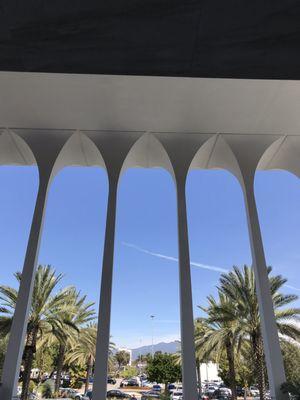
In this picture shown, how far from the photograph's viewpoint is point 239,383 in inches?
1107

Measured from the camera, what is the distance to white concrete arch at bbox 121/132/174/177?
12.6 m

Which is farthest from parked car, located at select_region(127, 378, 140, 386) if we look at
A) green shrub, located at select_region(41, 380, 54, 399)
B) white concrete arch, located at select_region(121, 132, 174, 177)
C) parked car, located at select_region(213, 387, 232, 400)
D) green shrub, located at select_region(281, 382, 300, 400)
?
green shrub, located at select_region(281, 382, 300, 400)

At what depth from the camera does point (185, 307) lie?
1041cm

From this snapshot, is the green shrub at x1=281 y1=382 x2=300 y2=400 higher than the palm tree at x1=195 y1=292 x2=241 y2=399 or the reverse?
the reverse

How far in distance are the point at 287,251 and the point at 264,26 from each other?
52.3 feet

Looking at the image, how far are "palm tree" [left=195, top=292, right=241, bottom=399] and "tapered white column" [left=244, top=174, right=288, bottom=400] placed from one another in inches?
260

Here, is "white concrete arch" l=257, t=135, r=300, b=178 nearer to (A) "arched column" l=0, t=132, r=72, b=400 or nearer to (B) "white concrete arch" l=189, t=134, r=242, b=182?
(B) "white concrete arch" l=189, t=134, r=242, b=182

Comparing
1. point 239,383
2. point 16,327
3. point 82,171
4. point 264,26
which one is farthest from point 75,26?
point 239,383

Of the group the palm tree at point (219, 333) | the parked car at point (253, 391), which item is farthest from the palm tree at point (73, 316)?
the parked car at point (253, 391)

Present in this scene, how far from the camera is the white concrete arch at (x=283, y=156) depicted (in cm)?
1261

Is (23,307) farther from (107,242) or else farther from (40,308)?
(40,308)

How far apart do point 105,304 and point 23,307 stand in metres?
2.48

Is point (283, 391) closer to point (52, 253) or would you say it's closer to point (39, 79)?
point (39, 79)

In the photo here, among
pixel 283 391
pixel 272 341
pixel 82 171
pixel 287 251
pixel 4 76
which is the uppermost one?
pixel 82 171
